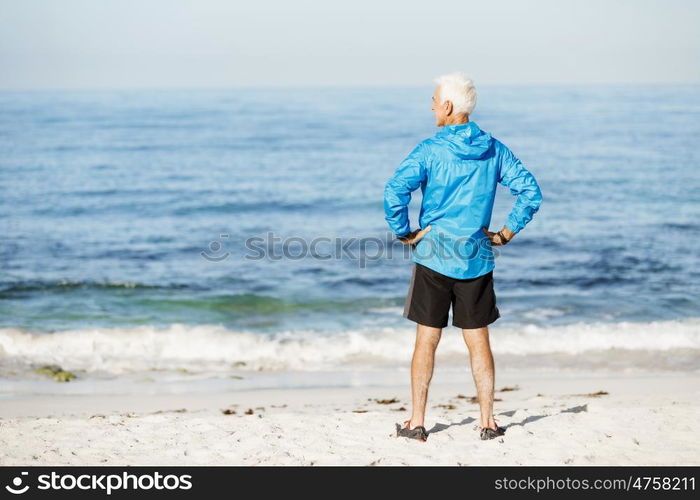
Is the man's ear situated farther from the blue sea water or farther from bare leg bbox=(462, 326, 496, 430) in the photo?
the blue sea water

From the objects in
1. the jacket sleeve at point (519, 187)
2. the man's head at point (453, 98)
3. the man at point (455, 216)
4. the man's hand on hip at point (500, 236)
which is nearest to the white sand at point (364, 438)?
the man at point (455, 216)

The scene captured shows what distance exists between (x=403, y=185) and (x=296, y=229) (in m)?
15.0

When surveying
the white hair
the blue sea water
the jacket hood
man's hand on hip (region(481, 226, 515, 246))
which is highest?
the white hair

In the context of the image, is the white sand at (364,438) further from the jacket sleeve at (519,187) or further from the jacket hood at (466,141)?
the jacket hood at (466,141)

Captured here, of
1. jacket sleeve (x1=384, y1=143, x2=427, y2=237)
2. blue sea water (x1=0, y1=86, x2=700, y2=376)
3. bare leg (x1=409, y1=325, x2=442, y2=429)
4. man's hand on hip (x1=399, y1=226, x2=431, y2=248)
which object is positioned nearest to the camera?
jacket sleeve (x1=384, y1=143, x2=427, y2=237)

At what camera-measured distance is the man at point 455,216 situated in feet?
13.8

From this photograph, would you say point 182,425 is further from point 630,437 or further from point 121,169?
point 121,169

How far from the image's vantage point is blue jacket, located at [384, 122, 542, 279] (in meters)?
4.21

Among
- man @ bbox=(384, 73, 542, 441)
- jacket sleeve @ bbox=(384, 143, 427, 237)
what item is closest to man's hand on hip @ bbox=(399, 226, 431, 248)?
man @ bbox=(384, 73, 542, 441)

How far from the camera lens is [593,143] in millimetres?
31578

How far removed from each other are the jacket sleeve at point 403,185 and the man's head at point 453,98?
234 mm

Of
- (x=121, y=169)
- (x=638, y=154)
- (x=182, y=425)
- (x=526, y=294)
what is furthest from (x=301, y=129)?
(x=182, y=425)

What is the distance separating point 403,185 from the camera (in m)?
4.19

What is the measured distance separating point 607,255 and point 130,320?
9517mm
